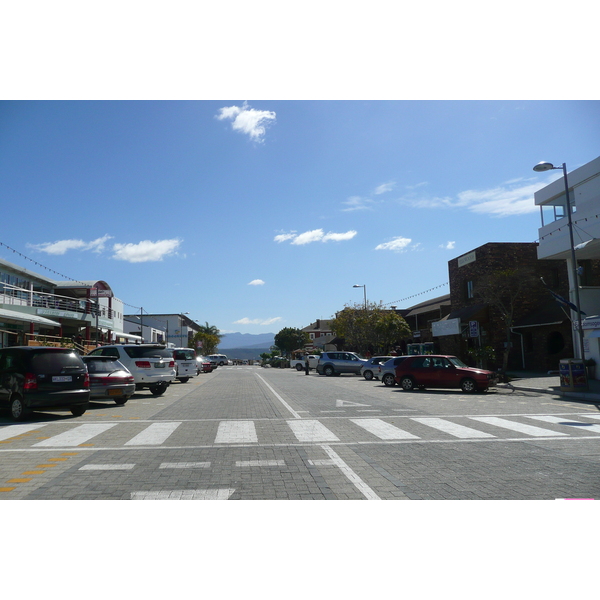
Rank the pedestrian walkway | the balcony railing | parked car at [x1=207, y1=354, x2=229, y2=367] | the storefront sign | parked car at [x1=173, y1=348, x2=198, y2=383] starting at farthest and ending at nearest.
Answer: parked car at [x1=207, y1=354, x2=229, y2=367]
the balcony railing
the storefront sign
parked car at [x1=173, y1=348, x2=198, y2=383]
the pedestrian walkway

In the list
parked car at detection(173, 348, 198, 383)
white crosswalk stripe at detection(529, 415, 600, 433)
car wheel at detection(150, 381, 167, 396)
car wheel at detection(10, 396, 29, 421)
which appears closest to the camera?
white crosswalk stripe at detection(529, 415, 600, 433)

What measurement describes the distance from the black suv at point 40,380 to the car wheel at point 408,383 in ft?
44.0

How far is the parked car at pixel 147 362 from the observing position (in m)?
19.6

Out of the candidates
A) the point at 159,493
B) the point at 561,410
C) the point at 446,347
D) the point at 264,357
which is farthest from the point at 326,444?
the point at 264,357

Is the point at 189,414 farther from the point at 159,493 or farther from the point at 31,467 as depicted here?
the point at 159,493

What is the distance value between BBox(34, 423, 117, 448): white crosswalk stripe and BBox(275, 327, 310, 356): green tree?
10924 centimetres

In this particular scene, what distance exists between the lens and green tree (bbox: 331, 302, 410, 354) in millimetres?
48000

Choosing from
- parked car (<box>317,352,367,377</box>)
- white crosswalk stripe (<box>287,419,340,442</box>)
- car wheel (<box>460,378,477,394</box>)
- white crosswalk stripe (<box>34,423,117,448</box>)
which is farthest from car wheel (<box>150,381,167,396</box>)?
parked car (<box>317,352,367,377</box>)

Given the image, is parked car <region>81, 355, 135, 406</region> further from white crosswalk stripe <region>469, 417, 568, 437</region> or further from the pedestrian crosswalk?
white crosswalk stripe <region>469, 417, 568, 437</region>

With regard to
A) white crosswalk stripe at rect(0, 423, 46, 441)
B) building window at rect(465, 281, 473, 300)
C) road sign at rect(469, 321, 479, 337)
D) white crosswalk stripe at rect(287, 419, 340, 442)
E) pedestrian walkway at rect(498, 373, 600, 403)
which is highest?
building window at rect(465, 281, 473, 300)

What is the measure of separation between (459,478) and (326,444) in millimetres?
3027

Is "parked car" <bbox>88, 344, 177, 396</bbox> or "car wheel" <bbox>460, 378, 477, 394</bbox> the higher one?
"parked car" <bbox>88, 344, 177, 396</bbox>

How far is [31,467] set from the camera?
24.7 ft

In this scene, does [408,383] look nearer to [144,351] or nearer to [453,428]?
[144,351]
